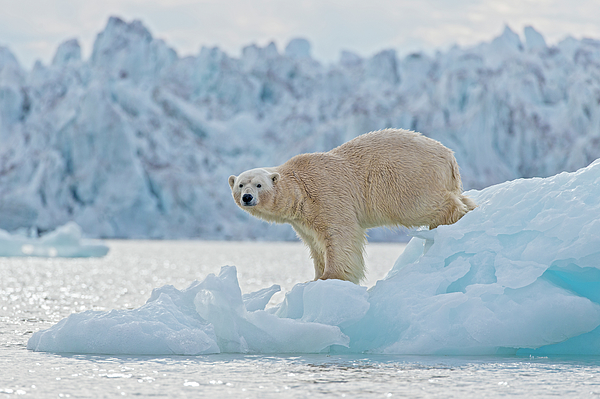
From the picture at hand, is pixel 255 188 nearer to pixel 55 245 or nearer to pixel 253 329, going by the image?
pixel 253 329

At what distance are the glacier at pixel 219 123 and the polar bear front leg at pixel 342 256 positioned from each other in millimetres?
38817

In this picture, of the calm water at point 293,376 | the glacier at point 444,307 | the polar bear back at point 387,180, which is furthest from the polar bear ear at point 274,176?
the calm water at point 293,376

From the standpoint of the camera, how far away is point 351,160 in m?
6.63

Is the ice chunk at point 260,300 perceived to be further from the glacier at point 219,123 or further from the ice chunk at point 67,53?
the ice chunk at point 67,53

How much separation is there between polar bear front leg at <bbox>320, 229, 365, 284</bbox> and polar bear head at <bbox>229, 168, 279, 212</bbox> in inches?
30.0

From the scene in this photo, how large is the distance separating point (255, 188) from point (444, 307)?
2125 mm

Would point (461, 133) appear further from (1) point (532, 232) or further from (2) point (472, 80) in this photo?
(1) point (532, 232)

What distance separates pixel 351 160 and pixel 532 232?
1.92 metres

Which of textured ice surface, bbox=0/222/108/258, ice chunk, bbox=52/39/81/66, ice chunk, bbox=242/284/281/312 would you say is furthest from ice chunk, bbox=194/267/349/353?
ice chunk, bbox=52/39/81/66

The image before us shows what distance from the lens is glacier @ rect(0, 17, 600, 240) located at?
43500 mm

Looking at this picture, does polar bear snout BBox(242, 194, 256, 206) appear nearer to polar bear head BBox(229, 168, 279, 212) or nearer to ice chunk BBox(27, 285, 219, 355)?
polar bear head BBox(229, 168, 279, 212)

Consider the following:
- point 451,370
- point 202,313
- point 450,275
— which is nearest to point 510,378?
point 451,370

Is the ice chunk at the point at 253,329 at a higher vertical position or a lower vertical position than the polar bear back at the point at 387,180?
lower

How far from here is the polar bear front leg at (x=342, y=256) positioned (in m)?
6.20
